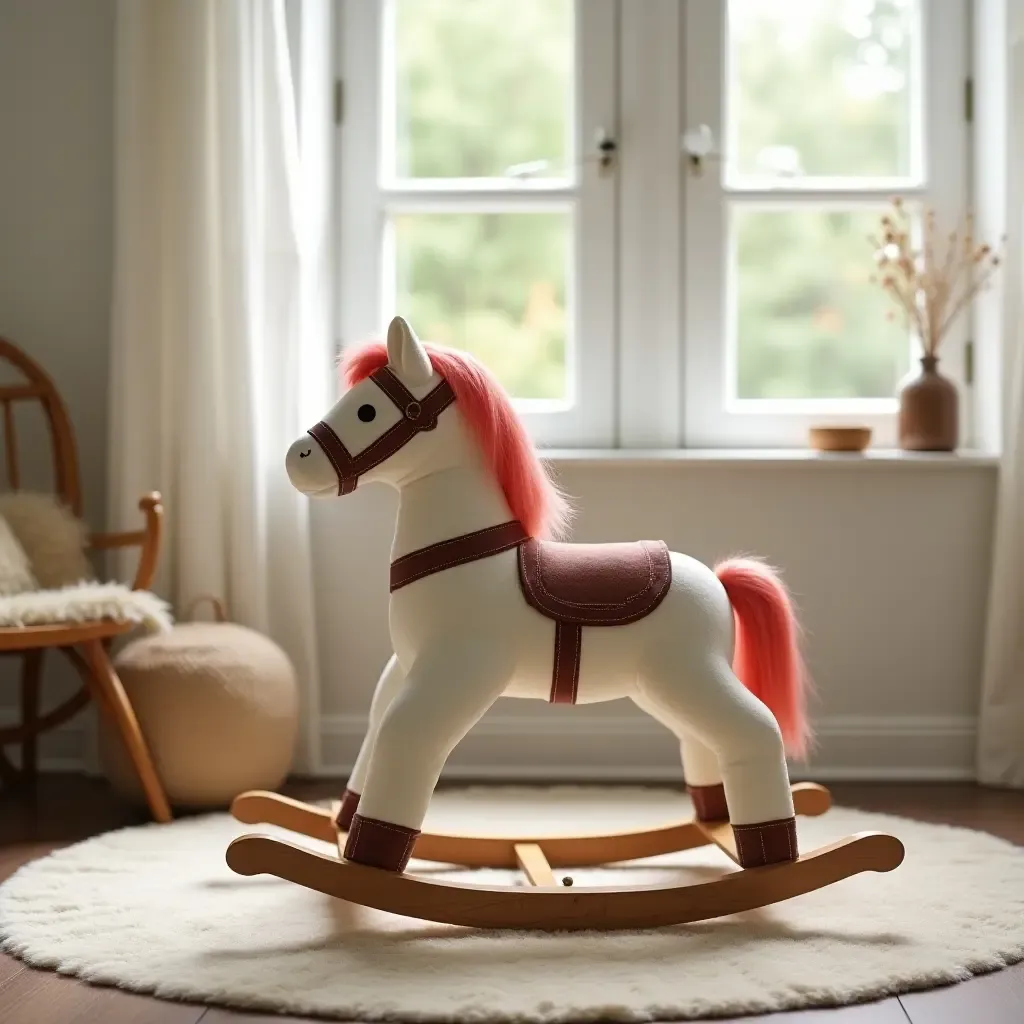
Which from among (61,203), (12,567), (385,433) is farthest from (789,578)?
(61,203)

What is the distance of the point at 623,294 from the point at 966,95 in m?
0.90

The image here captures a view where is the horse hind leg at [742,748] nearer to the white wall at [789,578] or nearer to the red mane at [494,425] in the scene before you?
the red mane at [494,425]

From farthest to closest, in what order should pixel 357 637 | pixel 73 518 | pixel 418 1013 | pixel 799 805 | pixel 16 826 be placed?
pixel 357 637 < pixel 73 518 < pixel 16 826 < pixel 799 805 < pixel 418 1013

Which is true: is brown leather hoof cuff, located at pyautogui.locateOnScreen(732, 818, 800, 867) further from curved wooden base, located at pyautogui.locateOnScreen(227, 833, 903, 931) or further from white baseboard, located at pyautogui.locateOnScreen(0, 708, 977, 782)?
white baseboard, located at pyautogui.locateOnScreen(0, 708, 977, 782)

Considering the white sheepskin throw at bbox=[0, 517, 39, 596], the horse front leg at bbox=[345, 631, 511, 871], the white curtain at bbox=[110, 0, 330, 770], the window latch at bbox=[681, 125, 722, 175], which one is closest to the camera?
the horse front leg at bbox=[345, 631, 511, 871]

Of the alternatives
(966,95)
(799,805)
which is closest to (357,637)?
(799,805)

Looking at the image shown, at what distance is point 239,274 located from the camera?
115 inches

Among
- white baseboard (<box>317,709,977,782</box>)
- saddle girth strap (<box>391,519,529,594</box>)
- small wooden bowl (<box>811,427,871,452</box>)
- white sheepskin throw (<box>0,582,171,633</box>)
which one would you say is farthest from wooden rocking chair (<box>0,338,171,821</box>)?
small wooden bowl (<box>811,427,871,452</box>)

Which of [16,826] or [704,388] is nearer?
[16,826]

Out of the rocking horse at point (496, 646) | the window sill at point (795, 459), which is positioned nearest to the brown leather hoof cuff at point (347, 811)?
the rocking horse at point (496, 646)

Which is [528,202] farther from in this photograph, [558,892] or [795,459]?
[558,892]

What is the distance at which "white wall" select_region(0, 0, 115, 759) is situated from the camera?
10.1 feet

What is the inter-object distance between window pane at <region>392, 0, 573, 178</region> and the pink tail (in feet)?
4.80

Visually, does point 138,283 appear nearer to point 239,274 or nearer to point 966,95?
point 239,274
